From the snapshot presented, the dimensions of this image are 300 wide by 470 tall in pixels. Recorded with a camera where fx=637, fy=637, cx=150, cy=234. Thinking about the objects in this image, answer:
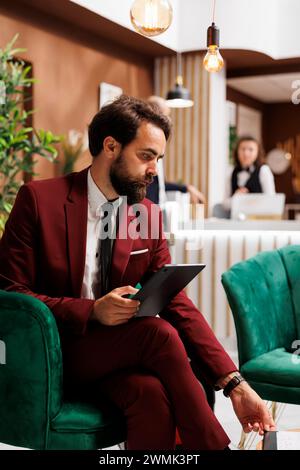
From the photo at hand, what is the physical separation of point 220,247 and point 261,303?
1334mm

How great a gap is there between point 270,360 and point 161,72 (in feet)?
17.7

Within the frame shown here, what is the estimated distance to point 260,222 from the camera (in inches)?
159

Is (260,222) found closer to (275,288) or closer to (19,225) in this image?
(275,288)

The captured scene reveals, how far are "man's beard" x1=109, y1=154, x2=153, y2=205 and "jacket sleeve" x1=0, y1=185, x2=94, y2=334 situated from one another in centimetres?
26

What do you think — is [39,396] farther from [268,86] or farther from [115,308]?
[268,86]

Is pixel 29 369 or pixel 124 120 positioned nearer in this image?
pixel 29 369

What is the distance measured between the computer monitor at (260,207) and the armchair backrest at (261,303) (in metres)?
1.56

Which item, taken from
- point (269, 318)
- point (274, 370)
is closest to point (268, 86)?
point (269, 318)

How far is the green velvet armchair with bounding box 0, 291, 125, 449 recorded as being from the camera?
68.4 inches

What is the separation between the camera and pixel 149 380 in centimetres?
171

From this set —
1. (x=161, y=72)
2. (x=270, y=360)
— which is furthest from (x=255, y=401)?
(x=161, y=72)

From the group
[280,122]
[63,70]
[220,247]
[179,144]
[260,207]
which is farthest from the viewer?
[280,122]

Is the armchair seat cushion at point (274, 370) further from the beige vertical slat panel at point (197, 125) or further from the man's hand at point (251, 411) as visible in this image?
the beige vertical slat panel at point (197, 125)

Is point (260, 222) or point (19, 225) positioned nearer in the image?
point (19, 225)
